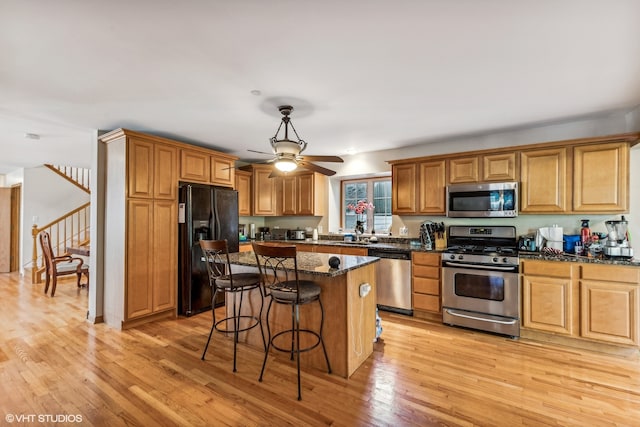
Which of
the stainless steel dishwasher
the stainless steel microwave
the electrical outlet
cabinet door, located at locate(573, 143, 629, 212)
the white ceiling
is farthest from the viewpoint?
the stainless steel dishwasher

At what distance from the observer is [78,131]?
3.87 meters

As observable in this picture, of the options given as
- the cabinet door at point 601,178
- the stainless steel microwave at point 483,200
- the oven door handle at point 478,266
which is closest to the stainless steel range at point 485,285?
the oven door handle at point 478,266

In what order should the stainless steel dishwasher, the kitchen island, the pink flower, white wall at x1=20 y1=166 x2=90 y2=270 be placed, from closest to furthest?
1. the kitchen island
2. the stainless steel dishwasher
3. the pink flower
4. white wall at x1=20 y1=166 x2=90 y2=270

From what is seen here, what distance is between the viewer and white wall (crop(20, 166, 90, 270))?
6520 mm

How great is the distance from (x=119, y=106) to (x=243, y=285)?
2.19 m

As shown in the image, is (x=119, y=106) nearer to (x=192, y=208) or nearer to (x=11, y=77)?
(x=11, y=77)

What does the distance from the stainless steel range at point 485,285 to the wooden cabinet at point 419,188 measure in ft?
2.35

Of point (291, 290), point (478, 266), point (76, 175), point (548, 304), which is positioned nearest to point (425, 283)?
point (478, 266)

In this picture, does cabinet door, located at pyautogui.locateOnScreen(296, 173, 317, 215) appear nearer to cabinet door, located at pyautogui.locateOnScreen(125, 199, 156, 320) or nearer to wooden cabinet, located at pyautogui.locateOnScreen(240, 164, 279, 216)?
wooden cabinet, located at pyautogui.locateOnScreen(240, 164, 279, 216)

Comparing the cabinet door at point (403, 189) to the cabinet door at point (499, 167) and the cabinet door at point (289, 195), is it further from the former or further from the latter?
the cabinet door at point (289, 195)

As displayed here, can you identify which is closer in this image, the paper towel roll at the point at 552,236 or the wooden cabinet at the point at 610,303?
the wooden cabinet at the point at 610,303

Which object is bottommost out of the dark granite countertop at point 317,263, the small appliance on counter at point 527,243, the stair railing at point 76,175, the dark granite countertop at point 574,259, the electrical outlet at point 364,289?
the electrical outlet at point 364,289

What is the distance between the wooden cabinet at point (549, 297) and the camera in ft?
9.93

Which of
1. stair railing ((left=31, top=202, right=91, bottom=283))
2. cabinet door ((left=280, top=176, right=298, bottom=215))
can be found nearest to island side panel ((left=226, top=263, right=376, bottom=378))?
cabinet door ((left=280, top=176, right=298, bottom=215))
